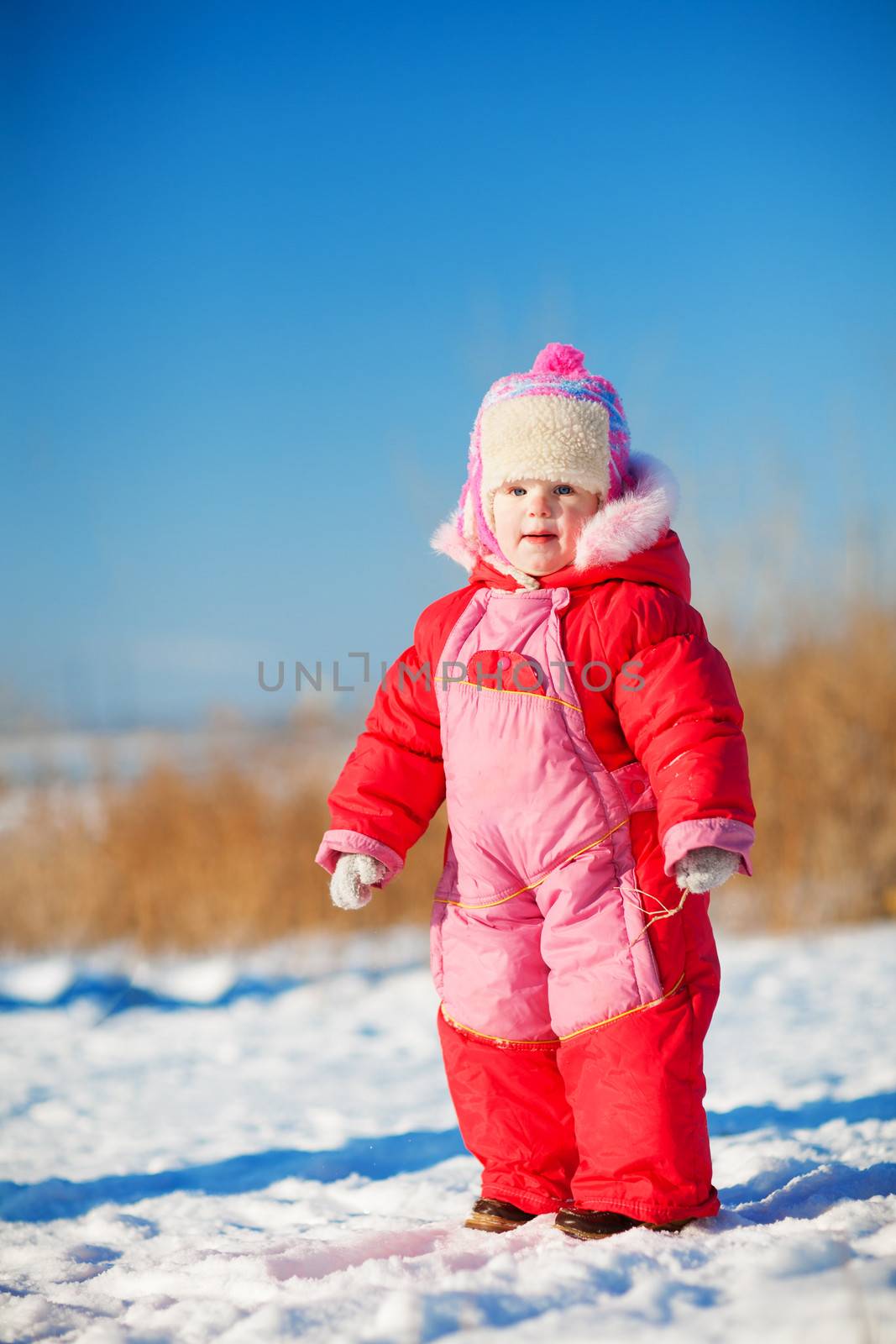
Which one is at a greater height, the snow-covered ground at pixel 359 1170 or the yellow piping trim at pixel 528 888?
the yellow piping trim at pixel 528 888

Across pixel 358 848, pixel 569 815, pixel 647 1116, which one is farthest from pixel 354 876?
pixel 647 1116

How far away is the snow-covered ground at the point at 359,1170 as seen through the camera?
4.57 ft

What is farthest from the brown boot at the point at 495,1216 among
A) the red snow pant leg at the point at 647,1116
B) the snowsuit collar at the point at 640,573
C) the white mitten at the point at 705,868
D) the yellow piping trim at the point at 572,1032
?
the snowsuit collar at the point at 640,573

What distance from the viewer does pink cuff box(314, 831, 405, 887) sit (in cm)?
212

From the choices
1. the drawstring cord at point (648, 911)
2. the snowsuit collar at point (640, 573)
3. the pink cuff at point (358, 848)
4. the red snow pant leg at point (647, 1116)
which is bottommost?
the red snow pant leg at point (647, 1116)

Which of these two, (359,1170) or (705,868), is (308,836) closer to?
(359,1170)

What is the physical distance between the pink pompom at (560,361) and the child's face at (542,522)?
277mm

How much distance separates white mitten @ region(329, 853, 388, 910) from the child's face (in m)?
0.63

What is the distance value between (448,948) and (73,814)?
15.1ft

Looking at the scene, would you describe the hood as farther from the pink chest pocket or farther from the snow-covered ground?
the snow-covered ground

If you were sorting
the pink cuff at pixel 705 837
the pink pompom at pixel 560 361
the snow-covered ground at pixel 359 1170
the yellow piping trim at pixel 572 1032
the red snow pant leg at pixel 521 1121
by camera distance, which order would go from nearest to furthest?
1. the snow-covered ground at pixel 359 1170
2. the pink cuff at pixel 705 837
3. the yellow piping trim at pixel 572 1032
4. the red snow pant leg at pixel 521 1121
5. the pink pompom at pixel 560 361

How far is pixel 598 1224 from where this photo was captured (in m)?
1.83

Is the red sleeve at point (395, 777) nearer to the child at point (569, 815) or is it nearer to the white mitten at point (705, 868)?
the child at point (569, 815)

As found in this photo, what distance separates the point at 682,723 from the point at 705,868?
243 millimetres
